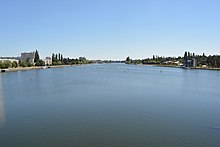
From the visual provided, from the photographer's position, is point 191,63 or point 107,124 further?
point 191,63

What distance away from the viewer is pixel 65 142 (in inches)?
310

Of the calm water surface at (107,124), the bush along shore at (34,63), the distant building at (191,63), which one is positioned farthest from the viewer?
the distant building at (191,63)

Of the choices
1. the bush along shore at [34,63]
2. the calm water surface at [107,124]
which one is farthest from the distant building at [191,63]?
the calm water surface at [107,124]

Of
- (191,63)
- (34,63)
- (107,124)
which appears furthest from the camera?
(34,63)

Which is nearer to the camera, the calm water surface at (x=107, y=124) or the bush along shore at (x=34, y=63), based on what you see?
the calm water surface at (x=107, y=124)

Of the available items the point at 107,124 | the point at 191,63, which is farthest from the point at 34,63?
the point at 107,124

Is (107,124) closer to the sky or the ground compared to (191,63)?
closer to the ground

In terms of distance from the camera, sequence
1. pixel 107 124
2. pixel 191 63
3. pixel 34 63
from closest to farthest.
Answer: pixel 107 124, pixel 191 63, pixel 34 63

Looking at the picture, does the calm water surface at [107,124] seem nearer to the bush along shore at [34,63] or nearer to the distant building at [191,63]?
the bush along shore at [34,63]

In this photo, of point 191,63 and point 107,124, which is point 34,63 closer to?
point 191,63

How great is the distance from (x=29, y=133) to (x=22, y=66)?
66.1 metres

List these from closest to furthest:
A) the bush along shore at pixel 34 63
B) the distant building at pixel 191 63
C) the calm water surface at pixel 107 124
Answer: the calm water surface at pixel 107 124 < the bush along shore at pixel 34 63 < the distant building at pixel 191 63

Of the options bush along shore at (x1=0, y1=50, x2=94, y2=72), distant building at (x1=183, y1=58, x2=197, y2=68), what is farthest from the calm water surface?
distant building at (x1=183, y1=58, x2=197, y2=68)

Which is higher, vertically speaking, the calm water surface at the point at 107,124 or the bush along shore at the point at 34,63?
the bush along shore at the point at 34,63
